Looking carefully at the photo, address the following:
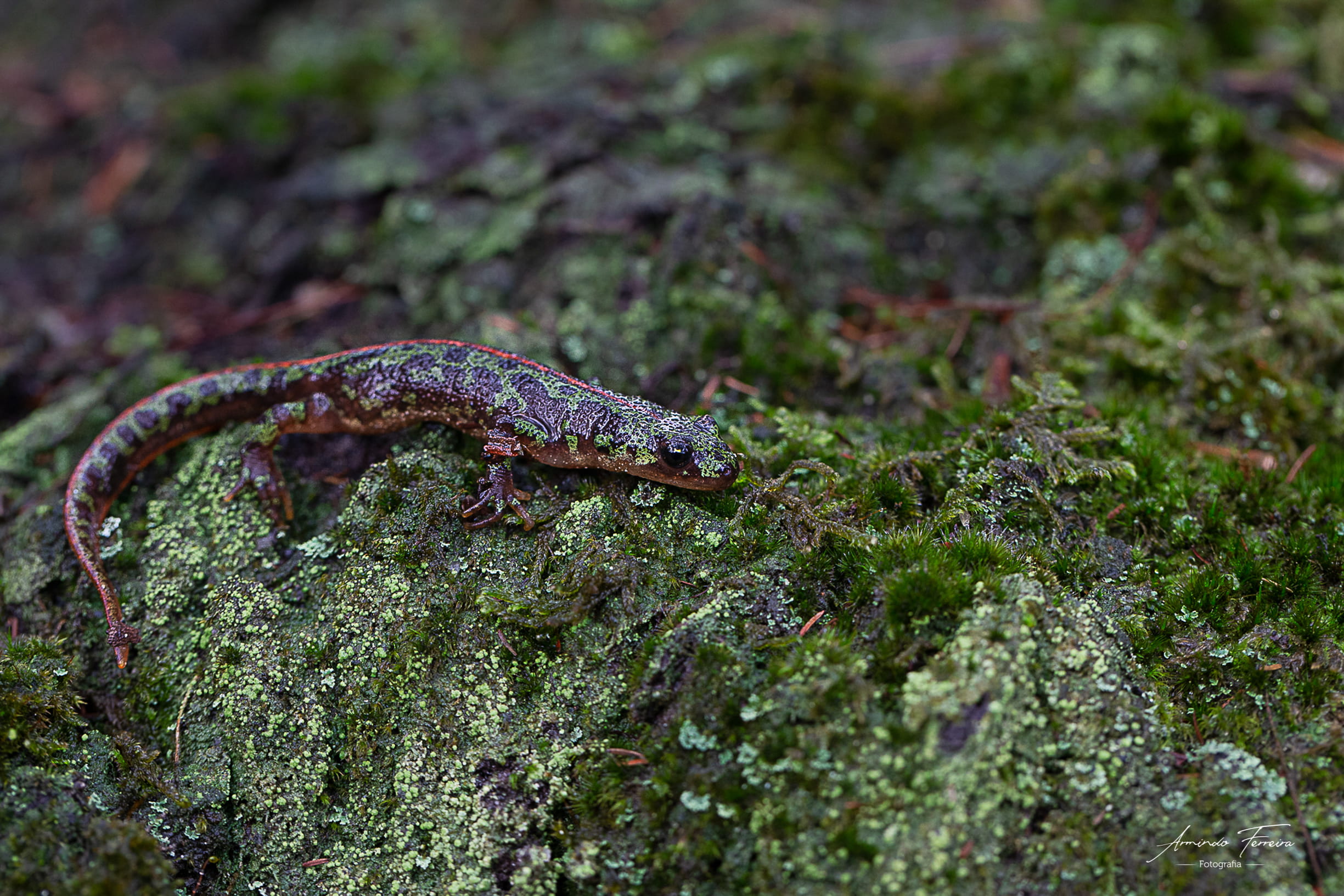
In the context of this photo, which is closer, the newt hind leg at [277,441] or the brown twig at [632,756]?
the brown twig at [632,756]

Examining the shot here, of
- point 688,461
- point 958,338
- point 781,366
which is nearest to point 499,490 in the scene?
point 688,461

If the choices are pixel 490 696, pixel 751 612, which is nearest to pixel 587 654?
pixel 490 696

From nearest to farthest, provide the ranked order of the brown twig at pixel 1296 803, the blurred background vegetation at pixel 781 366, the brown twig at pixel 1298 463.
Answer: the brown twig at pixel 1296 803
the blurred background vegetation at pixel 781 366
the brown twig at pixel 1298 463

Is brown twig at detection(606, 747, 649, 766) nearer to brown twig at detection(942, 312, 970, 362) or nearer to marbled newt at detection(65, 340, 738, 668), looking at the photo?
marbled newt at detection(65, 340, 738, 668)

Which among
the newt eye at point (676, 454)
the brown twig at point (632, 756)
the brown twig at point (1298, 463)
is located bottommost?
the brown twig at point (1298, 463)

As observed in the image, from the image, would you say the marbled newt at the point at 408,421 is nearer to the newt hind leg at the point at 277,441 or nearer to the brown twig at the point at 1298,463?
the newt hind leg at the point at 277,441

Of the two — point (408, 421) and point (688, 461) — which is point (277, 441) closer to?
point (408, 421)

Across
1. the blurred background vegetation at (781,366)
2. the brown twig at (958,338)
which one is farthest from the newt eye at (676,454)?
the brown twig at (958,338)
